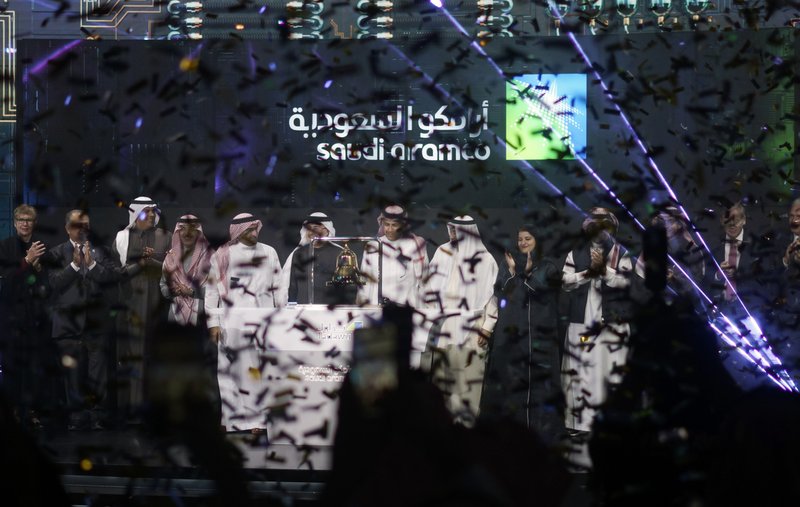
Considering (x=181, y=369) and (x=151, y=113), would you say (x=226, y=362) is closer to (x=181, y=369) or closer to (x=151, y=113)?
(x=151, y=113)

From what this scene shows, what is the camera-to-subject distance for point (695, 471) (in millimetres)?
3613

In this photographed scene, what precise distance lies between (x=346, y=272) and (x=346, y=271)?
1 centimetres

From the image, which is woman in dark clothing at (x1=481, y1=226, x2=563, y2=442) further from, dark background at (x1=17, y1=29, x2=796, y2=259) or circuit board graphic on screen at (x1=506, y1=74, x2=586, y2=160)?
circuit board graphic on screen at (x1=506, y1=74, x2=586, y2=160)

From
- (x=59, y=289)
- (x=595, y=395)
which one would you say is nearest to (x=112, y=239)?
(x=59, y=289)

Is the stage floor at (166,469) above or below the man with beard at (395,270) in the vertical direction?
below

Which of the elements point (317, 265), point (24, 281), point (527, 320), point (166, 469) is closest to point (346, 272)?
point (317, 265)

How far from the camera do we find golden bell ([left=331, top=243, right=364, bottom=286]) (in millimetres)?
6953

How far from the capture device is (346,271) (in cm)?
704

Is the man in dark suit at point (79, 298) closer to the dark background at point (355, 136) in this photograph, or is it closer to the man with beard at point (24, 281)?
the man with beard at point (24, 281)

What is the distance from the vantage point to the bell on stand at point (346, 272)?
6945 millimetres

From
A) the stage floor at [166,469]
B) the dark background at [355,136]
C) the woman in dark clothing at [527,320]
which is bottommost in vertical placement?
the stage floor at [166,469]

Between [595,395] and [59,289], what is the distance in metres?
3.72

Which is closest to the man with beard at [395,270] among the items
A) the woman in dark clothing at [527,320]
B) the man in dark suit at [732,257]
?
the woman in dark clothing at [527,320]

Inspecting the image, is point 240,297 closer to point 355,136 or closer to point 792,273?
point 355,136
